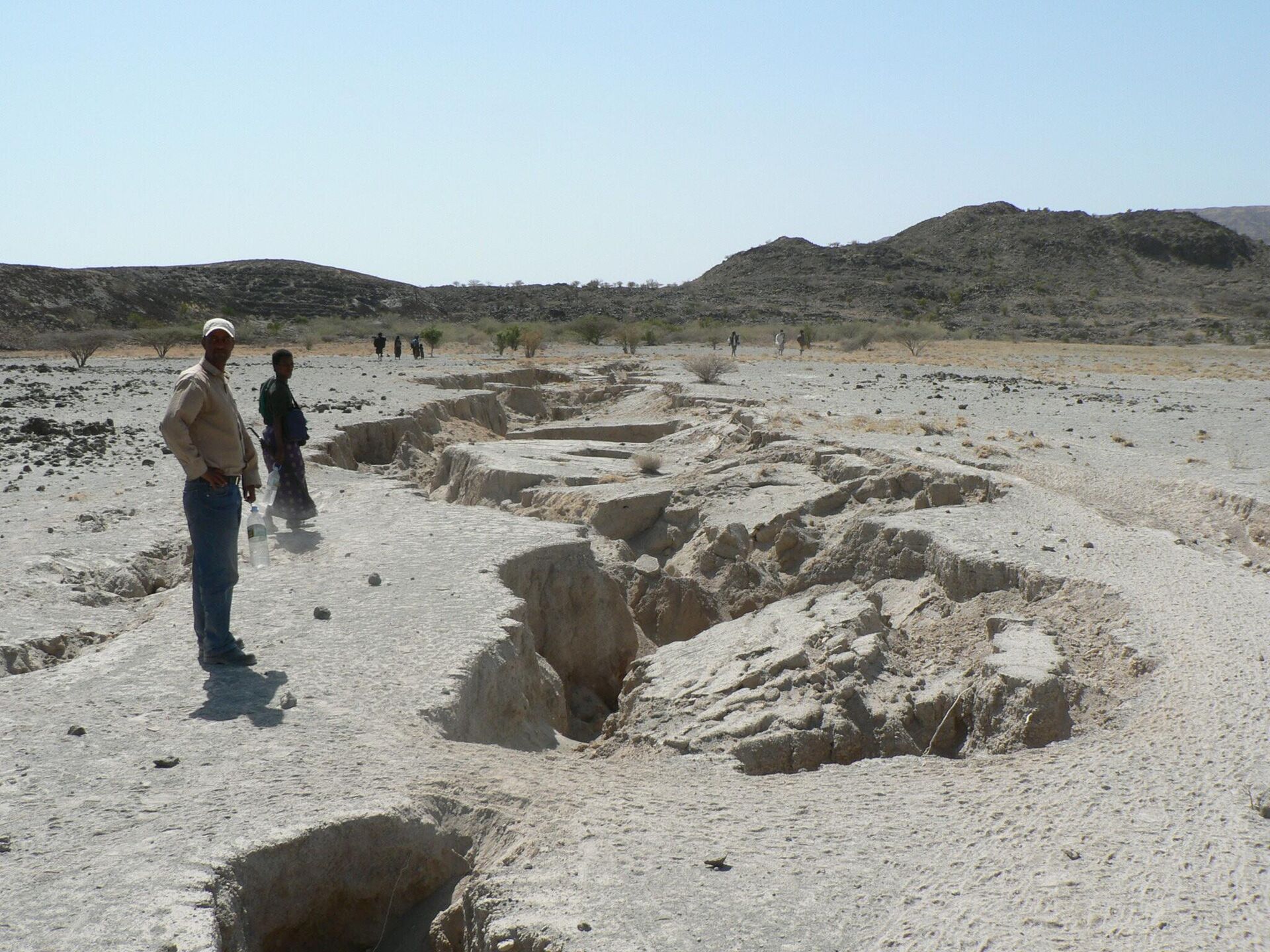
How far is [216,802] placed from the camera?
372cm

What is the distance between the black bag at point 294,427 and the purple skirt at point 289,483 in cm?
6

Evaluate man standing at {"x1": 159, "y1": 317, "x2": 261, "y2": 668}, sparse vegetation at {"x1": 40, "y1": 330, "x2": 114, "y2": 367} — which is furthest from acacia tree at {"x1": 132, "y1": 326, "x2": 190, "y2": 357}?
man standing at {"x1": 159, "y1": 317, "x2": 261, "y2": 668}

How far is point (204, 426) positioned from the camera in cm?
501

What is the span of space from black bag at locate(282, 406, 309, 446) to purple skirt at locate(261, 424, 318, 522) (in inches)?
2.2

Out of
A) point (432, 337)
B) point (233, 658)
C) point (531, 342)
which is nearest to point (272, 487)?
point (233, 658)

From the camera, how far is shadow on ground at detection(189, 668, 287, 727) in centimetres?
457

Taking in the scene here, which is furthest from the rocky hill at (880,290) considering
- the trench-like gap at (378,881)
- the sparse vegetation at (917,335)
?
the trench-like gap at (378,881)

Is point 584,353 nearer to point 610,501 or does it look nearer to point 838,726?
point 610,501

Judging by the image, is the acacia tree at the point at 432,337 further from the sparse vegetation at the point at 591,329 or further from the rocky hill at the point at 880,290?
the rocky hill at the point at 880,290

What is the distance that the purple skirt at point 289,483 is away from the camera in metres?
8.77

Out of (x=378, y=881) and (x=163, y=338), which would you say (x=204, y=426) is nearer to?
(x=378, y=881)

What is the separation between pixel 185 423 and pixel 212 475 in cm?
27

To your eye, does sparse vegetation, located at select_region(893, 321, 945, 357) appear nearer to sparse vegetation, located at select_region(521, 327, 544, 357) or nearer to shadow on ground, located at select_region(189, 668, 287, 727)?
sparse vegetation, located at select_region(521, 327, 544, 357)

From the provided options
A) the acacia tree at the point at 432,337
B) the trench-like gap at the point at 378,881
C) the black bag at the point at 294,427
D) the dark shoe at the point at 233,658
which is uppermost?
the acacia tree at the point at 432,337
